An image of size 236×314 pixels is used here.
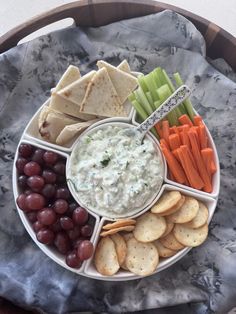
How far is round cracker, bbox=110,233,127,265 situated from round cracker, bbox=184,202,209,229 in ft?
0.70

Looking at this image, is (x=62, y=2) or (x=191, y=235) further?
(x=62, y=2)

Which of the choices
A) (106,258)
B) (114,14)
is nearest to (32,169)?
(106,258)

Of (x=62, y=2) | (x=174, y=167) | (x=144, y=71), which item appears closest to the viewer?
(x=174, y=167)

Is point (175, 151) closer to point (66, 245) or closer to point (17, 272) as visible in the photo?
point (66, 245)

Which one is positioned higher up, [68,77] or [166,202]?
[68,77]

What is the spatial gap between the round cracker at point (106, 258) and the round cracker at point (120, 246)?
0.04 ft

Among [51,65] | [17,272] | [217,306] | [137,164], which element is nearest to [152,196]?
[137,164]

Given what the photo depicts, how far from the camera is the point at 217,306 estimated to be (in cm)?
155

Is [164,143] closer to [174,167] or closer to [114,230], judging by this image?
[174,167]

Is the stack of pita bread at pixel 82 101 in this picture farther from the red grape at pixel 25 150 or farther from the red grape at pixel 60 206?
the red grape at pixel 60 206

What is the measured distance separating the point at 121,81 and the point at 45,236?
58cm

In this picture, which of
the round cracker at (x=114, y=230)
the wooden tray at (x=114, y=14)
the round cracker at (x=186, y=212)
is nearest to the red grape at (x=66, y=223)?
the round cracker at (x=114, y=230)

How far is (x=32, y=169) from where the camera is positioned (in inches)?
61.2

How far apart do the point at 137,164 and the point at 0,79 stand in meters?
0.64
